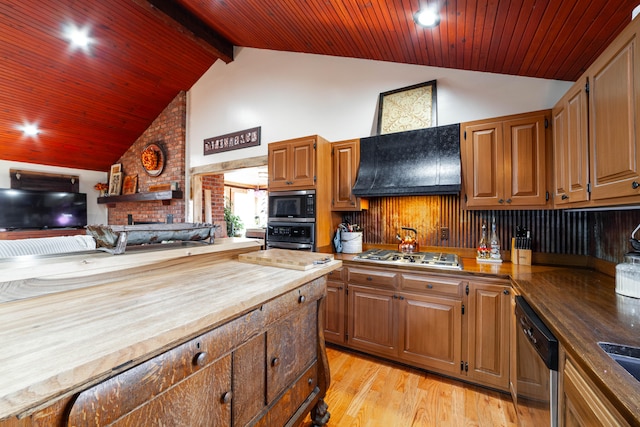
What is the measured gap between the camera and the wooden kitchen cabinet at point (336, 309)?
2.51m

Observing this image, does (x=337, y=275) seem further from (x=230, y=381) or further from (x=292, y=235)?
(x=230, y=381)

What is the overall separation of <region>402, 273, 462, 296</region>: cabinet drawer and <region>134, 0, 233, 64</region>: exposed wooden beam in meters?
4.26

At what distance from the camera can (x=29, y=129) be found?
4.63 meters

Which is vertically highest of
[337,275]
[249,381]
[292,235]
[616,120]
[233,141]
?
[233,141]

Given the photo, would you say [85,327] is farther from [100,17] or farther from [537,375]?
[100,17]

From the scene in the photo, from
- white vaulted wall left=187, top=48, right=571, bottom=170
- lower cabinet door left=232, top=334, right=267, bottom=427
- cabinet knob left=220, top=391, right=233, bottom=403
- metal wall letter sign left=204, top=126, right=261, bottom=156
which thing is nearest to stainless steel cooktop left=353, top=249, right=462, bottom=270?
white vaulted wall left=187, top=48, right=571, bottom=170

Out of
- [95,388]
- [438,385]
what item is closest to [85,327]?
[95,388]

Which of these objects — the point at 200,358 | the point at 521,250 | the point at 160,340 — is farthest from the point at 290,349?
the point at 521,250

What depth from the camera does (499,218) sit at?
244 cm

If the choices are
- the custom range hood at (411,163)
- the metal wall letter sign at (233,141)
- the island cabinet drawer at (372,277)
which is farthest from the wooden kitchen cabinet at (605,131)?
the metal wall letter sign at (233,141)

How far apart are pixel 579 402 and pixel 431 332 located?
1290 mm

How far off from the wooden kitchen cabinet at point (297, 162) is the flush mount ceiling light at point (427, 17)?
129 centimetres

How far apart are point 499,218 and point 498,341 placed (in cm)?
108

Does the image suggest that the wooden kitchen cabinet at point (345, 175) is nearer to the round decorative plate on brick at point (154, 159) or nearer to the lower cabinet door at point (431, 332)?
the lower cabinet door at point (431, 332)
